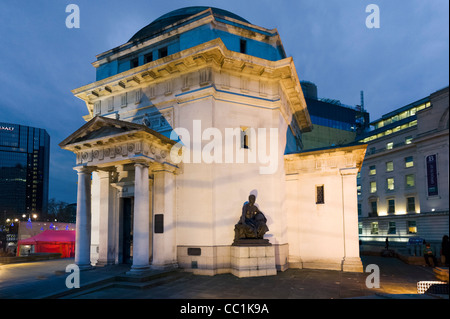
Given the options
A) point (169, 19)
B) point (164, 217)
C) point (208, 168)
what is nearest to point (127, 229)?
point (164, 217)

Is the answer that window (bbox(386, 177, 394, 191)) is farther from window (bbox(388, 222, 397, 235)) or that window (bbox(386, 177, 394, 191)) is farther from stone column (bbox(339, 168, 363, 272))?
stone column (bbox(339, 168, 363, 272))

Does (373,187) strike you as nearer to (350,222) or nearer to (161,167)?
(350,222)

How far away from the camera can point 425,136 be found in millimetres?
6219

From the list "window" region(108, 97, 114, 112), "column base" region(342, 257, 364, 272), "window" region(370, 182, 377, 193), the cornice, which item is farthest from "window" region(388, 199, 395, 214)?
"window" region(108, 97, 114, 112)

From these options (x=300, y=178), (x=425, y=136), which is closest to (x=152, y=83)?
(x=300, y=178)

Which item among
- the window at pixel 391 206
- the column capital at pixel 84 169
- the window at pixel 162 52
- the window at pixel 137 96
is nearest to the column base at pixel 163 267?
the column capital at pixel 84 169

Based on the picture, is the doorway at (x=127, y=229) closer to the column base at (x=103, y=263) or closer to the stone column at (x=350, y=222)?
the column base at (x=103, y=263)

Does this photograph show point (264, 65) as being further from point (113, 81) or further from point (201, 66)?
point (113, 81)

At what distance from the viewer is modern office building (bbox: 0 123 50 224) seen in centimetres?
10538

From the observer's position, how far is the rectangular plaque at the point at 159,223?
1454cm

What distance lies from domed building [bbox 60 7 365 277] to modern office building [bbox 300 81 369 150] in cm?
4865

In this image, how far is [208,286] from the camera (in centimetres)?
1162

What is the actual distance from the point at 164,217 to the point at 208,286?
445 centimetres
